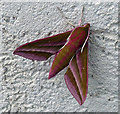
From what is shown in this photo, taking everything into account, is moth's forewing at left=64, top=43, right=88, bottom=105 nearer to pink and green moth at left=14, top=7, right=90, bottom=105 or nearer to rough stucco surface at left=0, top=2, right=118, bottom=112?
pink and green moth at left=14, top=7, right=90, bottom=105

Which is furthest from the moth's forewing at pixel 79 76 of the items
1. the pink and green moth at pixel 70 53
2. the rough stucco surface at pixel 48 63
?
the rough stucco surface at pixel 48 63

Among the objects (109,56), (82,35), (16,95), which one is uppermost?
(82,35)

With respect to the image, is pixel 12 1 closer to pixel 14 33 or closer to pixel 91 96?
pixel 14 33

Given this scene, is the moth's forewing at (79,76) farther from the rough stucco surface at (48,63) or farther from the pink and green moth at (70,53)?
the rough stucco surface at (48,63)

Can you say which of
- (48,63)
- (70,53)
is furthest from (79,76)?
(48,63)

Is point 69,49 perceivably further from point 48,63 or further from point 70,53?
point 48,63

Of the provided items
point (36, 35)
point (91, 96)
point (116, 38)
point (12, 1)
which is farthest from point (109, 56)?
point (12, 1)
